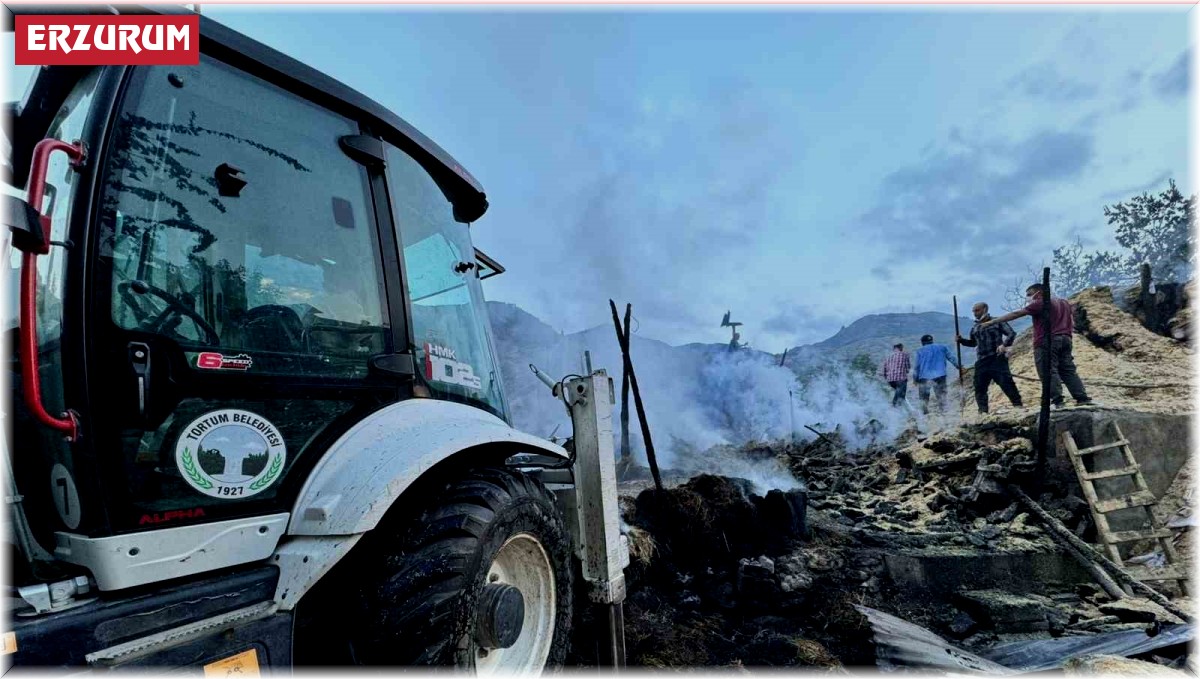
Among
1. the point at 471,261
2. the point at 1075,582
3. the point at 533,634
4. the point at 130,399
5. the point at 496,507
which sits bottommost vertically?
the point at 1075,582

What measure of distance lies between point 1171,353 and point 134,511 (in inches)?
516

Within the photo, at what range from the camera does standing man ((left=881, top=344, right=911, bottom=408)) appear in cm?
1294

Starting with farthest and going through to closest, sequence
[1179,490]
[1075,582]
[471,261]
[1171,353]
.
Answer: [1171,353]
[1179,490]
[1075,582]
[471,261]

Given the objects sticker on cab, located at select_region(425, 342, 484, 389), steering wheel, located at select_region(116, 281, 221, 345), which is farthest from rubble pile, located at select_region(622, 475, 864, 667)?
steering wheel, located at select_region(116, 281, 221, 345)

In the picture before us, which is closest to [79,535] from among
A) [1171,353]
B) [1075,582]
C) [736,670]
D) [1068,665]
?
[736,670]

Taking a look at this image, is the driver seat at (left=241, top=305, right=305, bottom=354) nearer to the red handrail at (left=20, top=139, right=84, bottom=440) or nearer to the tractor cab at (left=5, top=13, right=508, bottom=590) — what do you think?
the tractor cab at (left=5, top=13, right=508, bottom=590)

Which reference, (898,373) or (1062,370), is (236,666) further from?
(898,373)

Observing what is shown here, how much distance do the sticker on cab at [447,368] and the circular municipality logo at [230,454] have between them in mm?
688

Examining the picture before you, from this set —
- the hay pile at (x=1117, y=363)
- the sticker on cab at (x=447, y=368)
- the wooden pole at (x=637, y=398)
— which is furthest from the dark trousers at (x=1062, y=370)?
the sticker on cab at (x=447, y=368)

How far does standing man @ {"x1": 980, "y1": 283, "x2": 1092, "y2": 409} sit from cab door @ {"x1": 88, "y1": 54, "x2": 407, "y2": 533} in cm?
933

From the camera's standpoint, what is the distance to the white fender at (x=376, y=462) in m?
1.84

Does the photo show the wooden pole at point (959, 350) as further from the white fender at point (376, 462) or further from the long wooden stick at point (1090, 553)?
the white fender at point (376, 462)

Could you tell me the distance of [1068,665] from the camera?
319cm

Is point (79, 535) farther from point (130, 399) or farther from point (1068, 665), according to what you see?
point (1068, 665)
